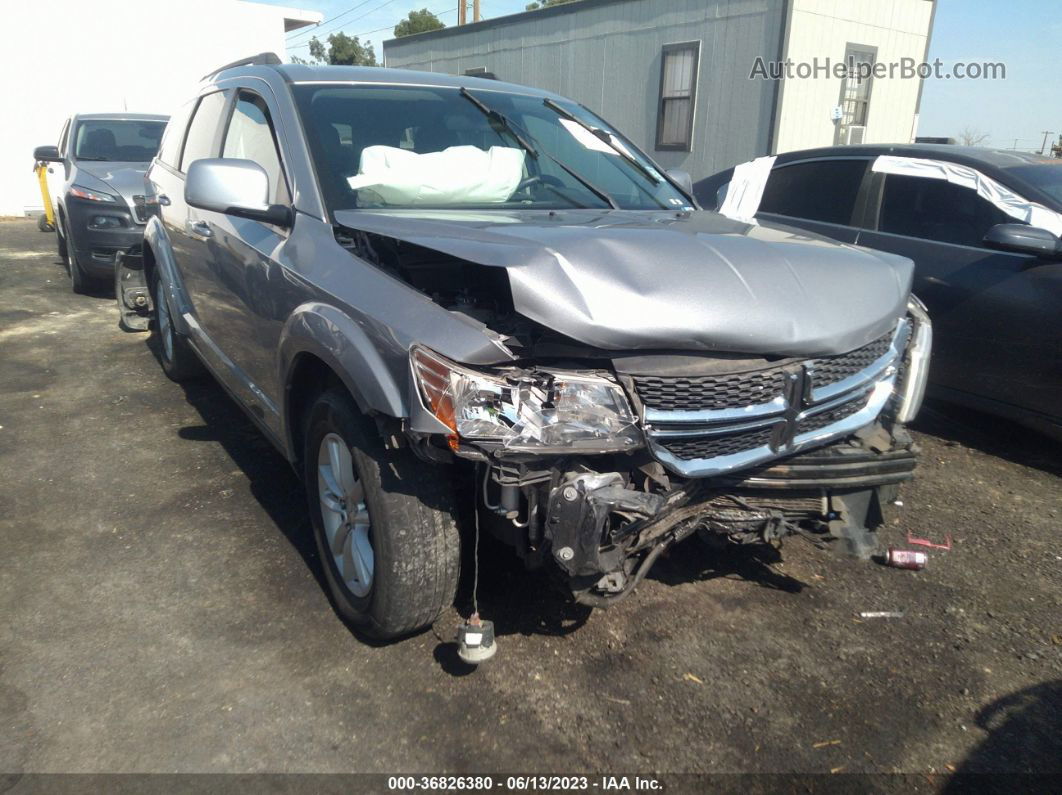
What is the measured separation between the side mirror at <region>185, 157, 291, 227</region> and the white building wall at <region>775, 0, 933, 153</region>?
11.1m

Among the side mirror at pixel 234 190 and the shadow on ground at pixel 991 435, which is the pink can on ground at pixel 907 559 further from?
the side mirror at pixel 234 190

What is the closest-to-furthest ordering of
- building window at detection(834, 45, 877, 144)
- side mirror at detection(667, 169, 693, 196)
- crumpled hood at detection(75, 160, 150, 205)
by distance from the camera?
side mirror at detection(667, 169, 693, 196) → crumpled hood at detection(75, 160, 150, 205) → building window at detection(834, 45, 877, 144)

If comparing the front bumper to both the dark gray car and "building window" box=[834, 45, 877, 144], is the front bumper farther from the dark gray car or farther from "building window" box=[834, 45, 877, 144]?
"building window" box=[834, 45, 877, 144]

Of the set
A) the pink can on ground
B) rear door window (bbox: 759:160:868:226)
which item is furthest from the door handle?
rear door window (bbox: 759:160:868:226)

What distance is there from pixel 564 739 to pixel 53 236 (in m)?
15.2

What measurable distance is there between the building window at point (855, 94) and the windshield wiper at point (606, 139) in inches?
428

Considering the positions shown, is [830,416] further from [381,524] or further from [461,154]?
[461,154]

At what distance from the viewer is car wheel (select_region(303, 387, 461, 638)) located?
99.2 inches

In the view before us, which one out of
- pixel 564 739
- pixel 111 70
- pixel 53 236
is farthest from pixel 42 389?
pixel 111 70

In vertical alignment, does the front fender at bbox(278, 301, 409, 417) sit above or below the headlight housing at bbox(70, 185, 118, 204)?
above

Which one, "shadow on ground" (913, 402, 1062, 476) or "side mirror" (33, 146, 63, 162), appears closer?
"shadow on ground" (913, 402, 1062, 476)

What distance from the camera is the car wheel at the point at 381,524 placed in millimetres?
2520

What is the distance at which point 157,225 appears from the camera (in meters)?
5.30

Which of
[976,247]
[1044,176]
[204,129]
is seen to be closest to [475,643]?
[204,129]
